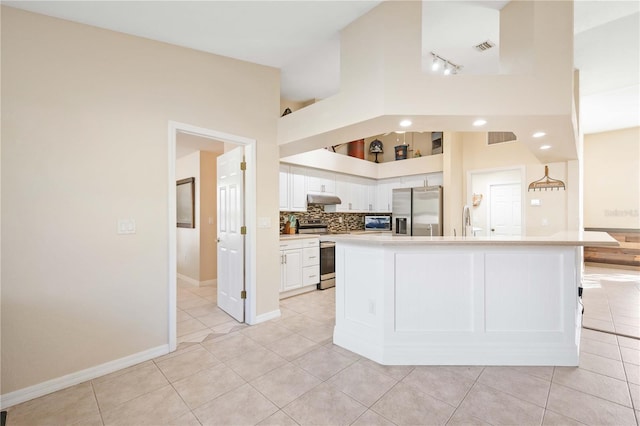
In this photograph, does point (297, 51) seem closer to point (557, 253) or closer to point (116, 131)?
point (116, 131)

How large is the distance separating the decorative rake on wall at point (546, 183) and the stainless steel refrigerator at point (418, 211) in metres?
1.54

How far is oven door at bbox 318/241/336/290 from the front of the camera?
4.69 m

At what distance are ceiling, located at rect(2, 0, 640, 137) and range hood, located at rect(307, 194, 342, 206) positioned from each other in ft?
6.19

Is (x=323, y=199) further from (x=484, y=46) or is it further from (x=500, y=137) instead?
(x=500, y=137)

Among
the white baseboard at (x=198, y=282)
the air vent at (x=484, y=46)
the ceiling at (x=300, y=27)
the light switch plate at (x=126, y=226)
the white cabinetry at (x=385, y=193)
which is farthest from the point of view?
the white cabinetry at (x=385, y=193)

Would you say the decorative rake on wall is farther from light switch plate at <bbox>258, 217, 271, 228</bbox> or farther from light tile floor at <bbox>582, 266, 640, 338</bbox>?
light switch plate at <bbox>258, 217, 271, 228</bbox>

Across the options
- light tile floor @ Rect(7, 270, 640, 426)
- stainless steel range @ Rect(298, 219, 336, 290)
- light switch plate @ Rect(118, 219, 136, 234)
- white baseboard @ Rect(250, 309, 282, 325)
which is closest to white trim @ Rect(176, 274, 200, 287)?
stainless steel range @ Rect(298, 219, 336, 290)

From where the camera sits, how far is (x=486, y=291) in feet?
7.82

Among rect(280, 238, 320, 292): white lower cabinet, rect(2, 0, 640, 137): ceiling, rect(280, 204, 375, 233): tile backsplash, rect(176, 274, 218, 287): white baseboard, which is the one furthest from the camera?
rect(280, 204, 375, 233): tile backsplash

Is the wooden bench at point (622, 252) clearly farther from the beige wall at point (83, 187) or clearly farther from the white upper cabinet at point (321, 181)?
the beige wall at point (83, 187)

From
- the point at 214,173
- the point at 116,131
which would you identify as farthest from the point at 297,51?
the point at 214,173

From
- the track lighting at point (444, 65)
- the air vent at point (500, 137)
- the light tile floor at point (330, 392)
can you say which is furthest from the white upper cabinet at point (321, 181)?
the air vent at point (500, 137)

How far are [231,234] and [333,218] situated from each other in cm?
277

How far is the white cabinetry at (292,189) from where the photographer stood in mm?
4609
